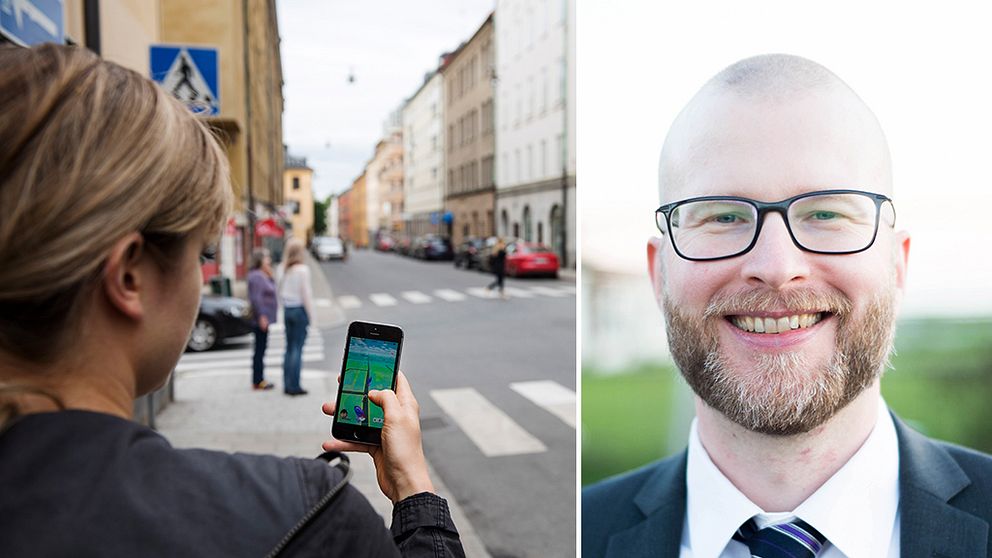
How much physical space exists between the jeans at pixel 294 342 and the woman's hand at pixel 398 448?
7.79 metres

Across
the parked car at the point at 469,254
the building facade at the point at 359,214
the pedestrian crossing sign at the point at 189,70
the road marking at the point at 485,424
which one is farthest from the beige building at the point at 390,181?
the pedestrian crossing sign at the point at 189,70

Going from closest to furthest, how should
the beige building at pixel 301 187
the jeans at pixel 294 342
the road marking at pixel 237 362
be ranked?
the jeans at pixel 294 342 → the road marking at pixel 237 362 → the beige building at pixel 301 187

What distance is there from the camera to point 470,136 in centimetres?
5066

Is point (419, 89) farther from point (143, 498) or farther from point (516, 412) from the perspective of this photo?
point (143, 498)

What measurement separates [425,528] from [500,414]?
7.26 m

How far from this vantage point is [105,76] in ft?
3.33

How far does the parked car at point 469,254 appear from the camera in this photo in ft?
114

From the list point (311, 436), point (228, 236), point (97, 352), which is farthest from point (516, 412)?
point (228, 236)

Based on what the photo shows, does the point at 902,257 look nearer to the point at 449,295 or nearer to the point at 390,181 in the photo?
the point at 449,295

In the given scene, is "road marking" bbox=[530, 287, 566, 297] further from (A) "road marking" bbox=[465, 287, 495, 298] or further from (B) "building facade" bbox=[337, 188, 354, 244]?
(B) "building facade" bbox=[337, 188, 354, 244]

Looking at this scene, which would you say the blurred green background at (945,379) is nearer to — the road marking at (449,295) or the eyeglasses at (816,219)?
the eyeglasses at (816,219)

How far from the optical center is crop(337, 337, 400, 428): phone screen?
1452 millimetres

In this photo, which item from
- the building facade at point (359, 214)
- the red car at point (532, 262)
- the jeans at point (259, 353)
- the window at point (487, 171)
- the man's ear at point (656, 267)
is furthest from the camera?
the building facade at point (359, 214)

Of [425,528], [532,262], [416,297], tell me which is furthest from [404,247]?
[425,528]
